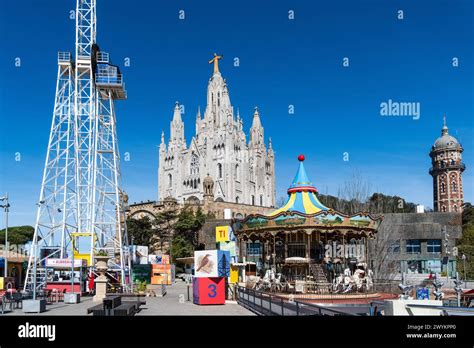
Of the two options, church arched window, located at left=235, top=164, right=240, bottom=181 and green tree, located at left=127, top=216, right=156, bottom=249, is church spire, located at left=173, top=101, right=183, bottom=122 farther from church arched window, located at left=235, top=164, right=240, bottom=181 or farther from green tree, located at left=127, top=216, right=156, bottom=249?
green tree, located at left=127, top=216, right=156, bottom=249

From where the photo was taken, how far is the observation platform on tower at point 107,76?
42297 millimetres

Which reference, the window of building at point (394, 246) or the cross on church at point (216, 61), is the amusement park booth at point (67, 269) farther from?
the cross on church at point (216, 61)

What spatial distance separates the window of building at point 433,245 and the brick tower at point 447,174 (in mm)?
43407

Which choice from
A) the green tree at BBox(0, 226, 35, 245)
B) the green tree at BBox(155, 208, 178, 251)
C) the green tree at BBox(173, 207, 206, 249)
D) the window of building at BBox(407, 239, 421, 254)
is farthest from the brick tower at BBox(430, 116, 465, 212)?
the green tree at BBox(0, 226, 35, 245)

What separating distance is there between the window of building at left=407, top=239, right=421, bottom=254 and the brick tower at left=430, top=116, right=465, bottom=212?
44.0 m

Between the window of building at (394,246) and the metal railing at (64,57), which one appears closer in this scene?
the metal railing at (64,57)

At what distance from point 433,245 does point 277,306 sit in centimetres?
3913

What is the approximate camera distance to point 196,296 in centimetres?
2600

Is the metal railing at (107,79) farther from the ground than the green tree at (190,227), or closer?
farther from the ground

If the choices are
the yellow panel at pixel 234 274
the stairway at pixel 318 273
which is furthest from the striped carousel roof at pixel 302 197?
the yellow panel at pixel 234 274

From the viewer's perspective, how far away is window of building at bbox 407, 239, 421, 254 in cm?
5278
